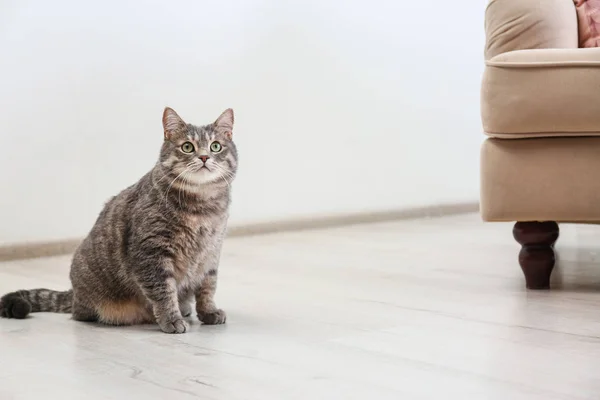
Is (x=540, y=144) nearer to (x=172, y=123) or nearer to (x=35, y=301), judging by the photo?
(x=172, y=123)

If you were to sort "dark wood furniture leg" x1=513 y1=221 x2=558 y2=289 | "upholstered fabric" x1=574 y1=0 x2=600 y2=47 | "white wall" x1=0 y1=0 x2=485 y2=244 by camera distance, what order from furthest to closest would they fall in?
1. "white wall" x1=0 y1=0 x2=485 y2=244
2. "upholstered fabric" x1=574 y1=0 x2=600 y2=47
3. "dark wood furniture leg" x1=513 y1=221 x2=558 y2=289

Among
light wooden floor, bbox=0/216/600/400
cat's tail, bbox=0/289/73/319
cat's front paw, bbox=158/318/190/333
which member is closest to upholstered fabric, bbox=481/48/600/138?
light wooden floor, bbox=0/216/600/400

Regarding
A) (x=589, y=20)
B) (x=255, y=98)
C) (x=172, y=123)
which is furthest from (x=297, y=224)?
(x=172, y=123)

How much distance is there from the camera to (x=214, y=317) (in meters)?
1.82

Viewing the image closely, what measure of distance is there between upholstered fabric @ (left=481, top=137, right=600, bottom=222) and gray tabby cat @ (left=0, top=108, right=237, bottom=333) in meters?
0.61

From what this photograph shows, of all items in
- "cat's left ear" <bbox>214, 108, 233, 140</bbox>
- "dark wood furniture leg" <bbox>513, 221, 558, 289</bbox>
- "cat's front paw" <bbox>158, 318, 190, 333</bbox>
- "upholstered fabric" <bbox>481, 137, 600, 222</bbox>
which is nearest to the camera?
"cat's front paw" <bbox>158, 318, 190, 333</bbox>

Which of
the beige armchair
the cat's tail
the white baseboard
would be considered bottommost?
the white baseboard

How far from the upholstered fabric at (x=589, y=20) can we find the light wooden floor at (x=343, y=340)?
63 centimetres

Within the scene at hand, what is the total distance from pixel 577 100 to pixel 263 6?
1.59 metres

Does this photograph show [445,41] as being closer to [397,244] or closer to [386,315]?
[397,244]

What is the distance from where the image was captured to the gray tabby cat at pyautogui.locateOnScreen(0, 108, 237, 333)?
1771 millimetres

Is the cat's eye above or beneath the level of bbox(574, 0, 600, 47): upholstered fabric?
beneath

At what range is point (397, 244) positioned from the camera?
3.03 m

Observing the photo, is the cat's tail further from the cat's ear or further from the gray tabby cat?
the cat's ear
